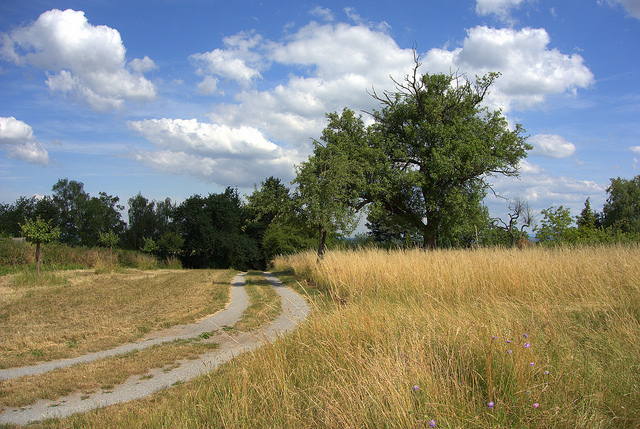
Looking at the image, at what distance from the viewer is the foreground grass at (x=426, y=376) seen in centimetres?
334

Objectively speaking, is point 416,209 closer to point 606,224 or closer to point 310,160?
point 310,160

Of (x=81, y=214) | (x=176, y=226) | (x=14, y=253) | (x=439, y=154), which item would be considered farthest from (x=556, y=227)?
(x=81, y=214)

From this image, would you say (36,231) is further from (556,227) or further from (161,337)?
(556,227)

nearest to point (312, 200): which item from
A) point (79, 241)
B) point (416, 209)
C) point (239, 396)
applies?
point (416, 209)

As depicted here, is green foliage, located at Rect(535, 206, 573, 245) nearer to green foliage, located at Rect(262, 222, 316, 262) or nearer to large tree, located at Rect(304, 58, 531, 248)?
large tree, located at Rect(304, 58, 531, 248)

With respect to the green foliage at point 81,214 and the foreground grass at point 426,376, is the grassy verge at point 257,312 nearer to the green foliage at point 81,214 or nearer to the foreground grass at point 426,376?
the foreground grass at point 426,376

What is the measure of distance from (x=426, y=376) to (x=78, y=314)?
35.8 ft

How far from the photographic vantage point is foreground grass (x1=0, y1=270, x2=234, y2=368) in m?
7.88

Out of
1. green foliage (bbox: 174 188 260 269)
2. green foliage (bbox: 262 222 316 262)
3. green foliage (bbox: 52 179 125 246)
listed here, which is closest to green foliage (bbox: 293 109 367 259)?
green foliage (bbox: 262 222 316 262)

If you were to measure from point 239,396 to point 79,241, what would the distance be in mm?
68113

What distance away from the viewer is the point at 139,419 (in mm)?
4273

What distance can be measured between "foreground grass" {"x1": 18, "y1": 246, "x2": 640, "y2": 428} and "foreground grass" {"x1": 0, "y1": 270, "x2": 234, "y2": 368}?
400 centimetres

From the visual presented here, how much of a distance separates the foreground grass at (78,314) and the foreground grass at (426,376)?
400cm

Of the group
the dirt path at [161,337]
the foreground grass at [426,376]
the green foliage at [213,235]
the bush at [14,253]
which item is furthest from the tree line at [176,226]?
the foreground grass at [426,376]
